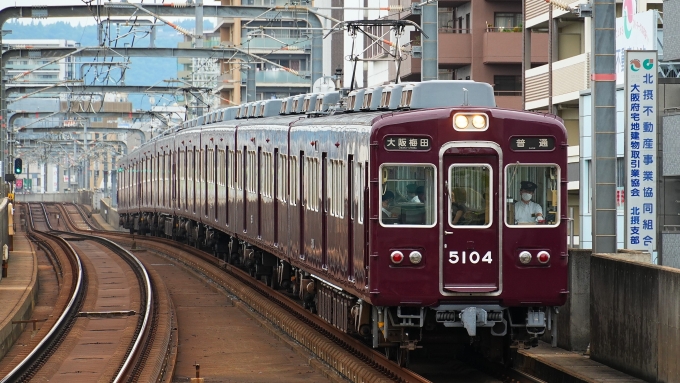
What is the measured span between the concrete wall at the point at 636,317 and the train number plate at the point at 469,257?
4.98 ft

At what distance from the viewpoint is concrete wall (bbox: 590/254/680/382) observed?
11.2 m

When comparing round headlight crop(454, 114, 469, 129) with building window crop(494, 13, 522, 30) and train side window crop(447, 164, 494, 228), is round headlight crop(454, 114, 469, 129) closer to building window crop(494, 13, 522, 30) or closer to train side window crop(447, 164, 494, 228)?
train side window crop(447, 164, 494, 228)

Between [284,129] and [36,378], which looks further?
[284,129]

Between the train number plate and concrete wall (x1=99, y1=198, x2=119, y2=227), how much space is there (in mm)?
48905

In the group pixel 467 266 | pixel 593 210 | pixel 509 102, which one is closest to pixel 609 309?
pixel 593 210

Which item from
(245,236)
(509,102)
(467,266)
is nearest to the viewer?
(467,266)

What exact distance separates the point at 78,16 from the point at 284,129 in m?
12.7

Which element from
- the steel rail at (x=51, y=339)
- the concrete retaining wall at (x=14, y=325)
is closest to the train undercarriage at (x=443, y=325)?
the steel rail at (x=51, y=339)

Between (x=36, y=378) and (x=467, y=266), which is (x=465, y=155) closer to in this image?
(x=467, y=266)

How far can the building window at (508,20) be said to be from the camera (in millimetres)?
42438

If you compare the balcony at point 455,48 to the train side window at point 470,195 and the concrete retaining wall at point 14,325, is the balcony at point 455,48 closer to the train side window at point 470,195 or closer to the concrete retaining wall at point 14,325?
the concrete retaining wall at point 14,325

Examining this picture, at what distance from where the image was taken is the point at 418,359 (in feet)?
44.8

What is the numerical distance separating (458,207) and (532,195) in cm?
74

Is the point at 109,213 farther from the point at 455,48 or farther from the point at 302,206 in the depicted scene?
the point at 302,206
